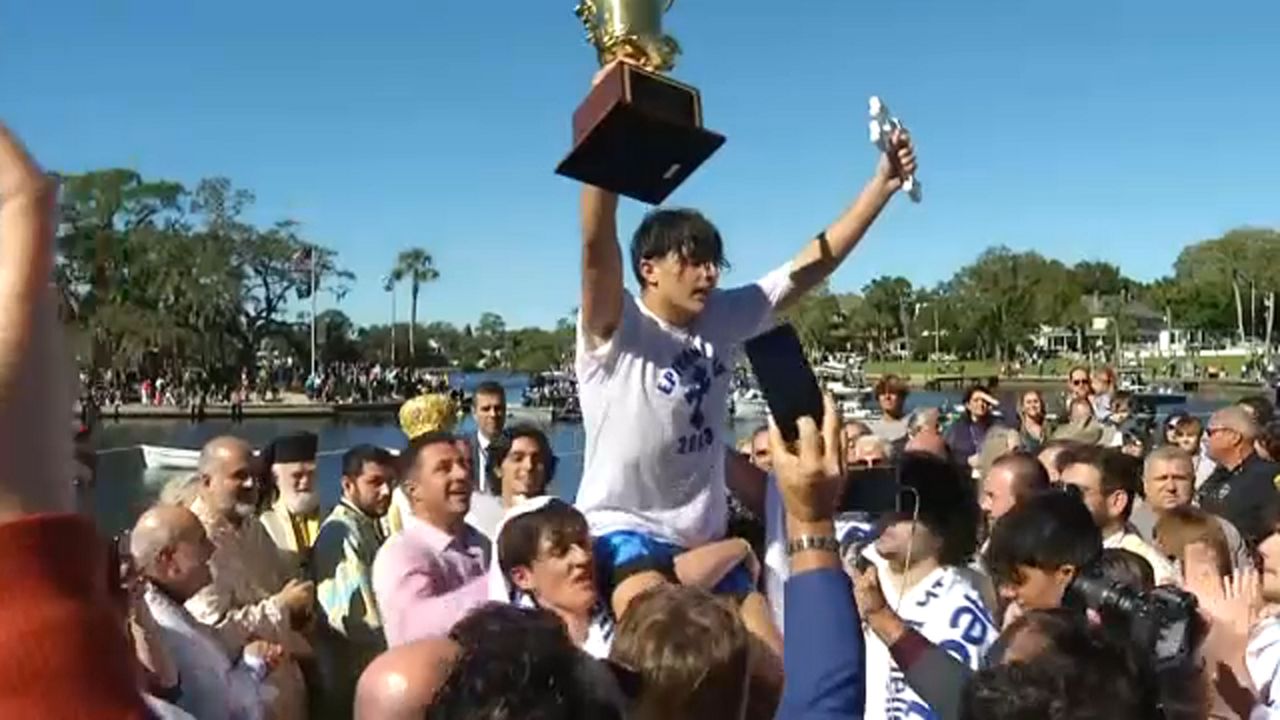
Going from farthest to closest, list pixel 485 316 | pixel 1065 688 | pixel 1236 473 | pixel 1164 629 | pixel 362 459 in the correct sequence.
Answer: pixel 485 316, pixel 1236 473, pixel 362 459, pixel 1164 629, pixel 1065 688

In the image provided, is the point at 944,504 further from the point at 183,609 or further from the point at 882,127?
the point at 183,609

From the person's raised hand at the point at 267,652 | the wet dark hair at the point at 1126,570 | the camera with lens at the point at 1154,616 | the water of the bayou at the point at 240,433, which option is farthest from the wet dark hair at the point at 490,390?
the water of the bayou at the point at 240,433

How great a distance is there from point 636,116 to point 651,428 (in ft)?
2.84

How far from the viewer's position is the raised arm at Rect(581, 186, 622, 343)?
305cm

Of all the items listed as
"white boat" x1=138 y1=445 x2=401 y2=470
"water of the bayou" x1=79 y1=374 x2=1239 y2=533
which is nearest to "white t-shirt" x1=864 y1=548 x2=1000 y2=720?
"water of the bayou" x1=79 y1=374 x2=1239 y2=533

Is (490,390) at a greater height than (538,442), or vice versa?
(490,390)

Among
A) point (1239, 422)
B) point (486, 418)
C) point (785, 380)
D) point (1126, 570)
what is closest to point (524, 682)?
point (785, 380)

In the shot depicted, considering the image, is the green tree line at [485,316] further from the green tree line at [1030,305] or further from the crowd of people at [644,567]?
the crowd of people at [644,567]

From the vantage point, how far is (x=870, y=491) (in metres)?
2.70

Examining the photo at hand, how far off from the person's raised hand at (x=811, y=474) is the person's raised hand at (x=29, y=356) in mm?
1238

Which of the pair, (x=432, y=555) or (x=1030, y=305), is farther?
(x=1030, y=305)

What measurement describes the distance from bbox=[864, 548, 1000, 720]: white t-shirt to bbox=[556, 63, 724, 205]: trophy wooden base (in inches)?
47.5

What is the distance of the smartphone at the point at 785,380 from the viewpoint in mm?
2373

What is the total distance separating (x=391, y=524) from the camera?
573 cm
